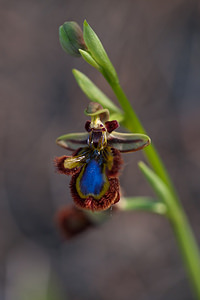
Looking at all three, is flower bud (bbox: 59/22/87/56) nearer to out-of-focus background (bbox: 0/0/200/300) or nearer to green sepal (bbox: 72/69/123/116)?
green sepal (bbox: 72/69/123/116)

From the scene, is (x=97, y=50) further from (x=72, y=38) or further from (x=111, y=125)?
(x=111, y=125)

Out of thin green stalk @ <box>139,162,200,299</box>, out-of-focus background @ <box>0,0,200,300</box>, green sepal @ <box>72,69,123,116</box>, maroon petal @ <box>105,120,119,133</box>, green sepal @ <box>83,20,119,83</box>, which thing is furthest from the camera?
out-of-focus background @ <box>0,0,200,300</box>

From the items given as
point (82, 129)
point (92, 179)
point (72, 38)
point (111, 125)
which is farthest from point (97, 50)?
point (82, 129)

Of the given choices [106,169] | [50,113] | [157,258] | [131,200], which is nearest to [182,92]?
[50,113]

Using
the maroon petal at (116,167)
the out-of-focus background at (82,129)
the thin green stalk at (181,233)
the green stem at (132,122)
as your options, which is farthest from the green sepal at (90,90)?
the out-of-focus background at (82,129)

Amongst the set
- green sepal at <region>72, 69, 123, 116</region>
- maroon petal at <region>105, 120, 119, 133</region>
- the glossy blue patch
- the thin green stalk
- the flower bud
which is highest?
the flower bud

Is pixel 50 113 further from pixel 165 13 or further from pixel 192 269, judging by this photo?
pixel 192 269

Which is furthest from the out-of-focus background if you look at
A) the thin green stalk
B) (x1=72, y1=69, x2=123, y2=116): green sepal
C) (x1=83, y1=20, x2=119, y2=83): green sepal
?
(x1=83, y1=20, x2=119, y2=83): green sepal

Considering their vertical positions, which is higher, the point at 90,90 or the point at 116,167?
the point at 90,90
